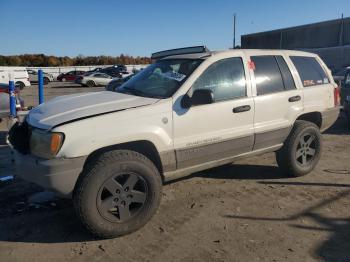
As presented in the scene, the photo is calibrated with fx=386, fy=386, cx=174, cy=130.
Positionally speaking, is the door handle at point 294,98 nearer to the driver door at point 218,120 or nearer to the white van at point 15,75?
the driver door at point 218,120

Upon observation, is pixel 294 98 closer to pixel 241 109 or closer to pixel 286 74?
pixel 286 74

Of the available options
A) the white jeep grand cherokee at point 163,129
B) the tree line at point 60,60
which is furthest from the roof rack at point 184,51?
the tree line at point 60,60

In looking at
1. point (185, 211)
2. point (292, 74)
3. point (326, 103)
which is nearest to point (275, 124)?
point (292, 74)

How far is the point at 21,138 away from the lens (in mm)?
4043

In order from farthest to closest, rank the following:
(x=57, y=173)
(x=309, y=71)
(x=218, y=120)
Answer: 1. (x=309, y=71)
2. (x=218, y=120)
3. (x=57, y=173)

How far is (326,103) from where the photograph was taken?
582cm

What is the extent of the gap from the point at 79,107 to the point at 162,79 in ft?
3.75

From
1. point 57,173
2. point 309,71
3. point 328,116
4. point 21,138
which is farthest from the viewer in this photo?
point 328,116

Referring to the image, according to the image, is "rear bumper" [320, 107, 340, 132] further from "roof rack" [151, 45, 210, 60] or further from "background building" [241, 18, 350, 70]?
"background building" [241, 18, 350, 70]

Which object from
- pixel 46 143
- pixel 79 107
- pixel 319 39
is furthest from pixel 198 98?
pixel 319 39

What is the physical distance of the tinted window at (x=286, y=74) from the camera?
5316 millimetres

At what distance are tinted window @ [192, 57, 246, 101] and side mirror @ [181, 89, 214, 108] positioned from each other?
17 cm

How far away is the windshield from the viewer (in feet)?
14.5

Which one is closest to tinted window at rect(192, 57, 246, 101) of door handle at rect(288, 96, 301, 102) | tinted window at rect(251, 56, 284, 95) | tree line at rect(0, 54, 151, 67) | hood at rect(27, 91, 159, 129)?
tinted window at rect(251, 56, 284, 95)
